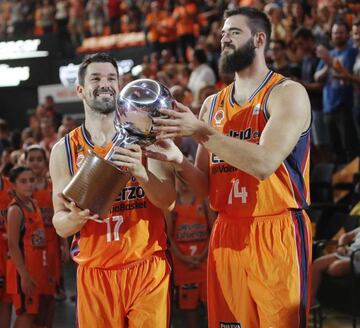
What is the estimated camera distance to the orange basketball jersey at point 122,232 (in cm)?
439

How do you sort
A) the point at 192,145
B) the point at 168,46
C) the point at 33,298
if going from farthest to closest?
1. the point at 168,46
2. the point at 192,145
3. the point at 33,298

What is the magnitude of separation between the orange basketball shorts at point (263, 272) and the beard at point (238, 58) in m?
0.86

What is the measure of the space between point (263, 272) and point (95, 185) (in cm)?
115

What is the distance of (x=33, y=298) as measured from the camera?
7379mm

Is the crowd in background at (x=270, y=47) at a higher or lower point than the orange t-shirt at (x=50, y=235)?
higher

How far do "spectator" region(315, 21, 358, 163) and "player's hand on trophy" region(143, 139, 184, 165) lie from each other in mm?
5449

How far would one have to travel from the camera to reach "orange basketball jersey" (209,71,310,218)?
4.31 metres

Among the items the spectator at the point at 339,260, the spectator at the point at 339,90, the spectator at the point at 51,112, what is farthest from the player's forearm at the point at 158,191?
the spectator at the point at 51,112

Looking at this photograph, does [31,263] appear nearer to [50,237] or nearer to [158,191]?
[50,237]

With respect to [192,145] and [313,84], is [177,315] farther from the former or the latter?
[313,84]

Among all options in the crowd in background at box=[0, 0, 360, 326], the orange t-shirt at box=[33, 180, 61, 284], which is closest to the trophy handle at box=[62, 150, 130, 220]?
the crowd in background at box=[0, 0, 360, 326]

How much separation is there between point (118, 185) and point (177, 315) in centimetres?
529

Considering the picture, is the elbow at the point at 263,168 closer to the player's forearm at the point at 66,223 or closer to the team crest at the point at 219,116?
the team crest at the point at 219,116

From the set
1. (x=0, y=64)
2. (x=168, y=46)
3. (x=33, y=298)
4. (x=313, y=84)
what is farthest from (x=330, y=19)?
(x=0, y=64)
